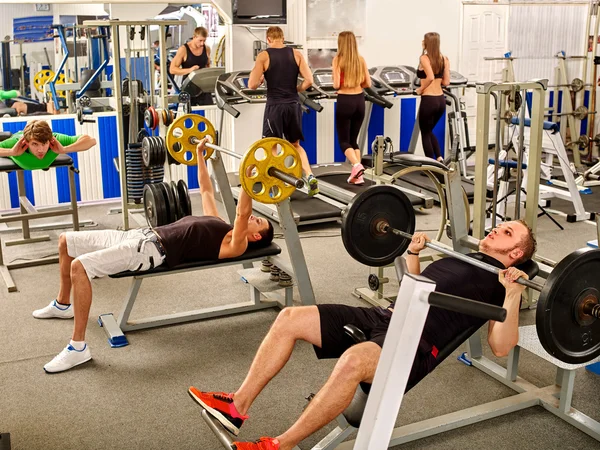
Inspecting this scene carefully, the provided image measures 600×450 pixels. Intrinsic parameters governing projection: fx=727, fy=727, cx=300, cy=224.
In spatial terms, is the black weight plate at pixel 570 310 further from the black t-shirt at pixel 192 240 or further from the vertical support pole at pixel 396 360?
the black t-shirt at pixel 192 240

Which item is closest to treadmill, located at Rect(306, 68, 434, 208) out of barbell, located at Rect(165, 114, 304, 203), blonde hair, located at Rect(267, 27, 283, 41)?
blonde hair, located at Rect(267, 27, 283, 41)

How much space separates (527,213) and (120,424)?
6.93 ft

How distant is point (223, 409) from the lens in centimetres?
236

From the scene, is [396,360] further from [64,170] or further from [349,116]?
[64,170]

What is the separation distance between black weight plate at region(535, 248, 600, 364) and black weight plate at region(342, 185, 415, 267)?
0.94m

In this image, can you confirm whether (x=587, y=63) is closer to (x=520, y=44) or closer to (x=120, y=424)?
(x=520, y=44)

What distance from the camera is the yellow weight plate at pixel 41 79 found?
20.6ft

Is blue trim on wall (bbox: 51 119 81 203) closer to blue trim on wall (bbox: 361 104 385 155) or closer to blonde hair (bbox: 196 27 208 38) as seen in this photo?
blonde hair (bbox: 196 27 208 38)

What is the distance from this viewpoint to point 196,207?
19.4 feet

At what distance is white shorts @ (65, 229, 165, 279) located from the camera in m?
3.12

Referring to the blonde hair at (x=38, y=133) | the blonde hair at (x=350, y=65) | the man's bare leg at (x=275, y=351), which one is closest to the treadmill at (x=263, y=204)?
the blonde hair at (x=350, y=65)

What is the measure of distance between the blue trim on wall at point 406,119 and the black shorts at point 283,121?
1898mm

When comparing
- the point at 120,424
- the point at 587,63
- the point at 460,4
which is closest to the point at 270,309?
the point at 120,424

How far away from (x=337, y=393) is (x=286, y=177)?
1084 millimetres
